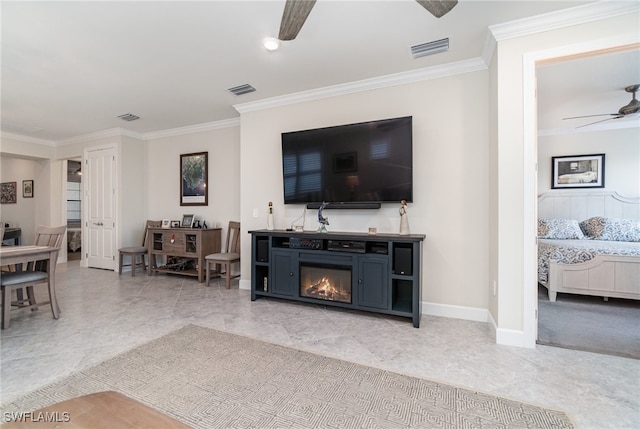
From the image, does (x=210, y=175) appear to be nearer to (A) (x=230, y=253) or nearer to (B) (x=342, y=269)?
(A) (x=230, y=253)

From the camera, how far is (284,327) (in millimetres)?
2736

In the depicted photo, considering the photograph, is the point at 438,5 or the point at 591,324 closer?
the point at 438,5

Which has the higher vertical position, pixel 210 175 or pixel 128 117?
pixel 128 117

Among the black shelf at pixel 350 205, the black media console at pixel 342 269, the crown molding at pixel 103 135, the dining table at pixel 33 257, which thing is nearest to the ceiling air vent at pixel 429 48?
the black shelf at pixel 350 205

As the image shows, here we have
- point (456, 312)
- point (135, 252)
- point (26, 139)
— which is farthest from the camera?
point (26, 139)

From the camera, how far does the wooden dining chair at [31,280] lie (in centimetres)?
266

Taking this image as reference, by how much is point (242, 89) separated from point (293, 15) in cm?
196

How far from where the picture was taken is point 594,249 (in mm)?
3357

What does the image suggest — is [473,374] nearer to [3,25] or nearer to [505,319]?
[505,319]

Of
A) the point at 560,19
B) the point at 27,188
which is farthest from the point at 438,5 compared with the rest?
the point at 27,188

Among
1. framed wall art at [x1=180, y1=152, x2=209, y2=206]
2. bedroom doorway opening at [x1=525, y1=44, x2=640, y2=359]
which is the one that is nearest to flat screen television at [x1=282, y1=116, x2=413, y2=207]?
bedroom doorway opening at [x1=525, y1=44, x2=640, y2=359]

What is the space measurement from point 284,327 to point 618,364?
2.61 m

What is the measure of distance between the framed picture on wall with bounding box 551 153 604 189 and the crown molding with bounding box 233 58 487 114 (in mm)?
3552

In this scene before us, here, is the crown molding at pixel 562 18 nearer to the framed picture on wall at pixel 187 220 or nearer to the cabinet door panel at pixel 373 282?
the cabinet door panel at pixel 373 282
